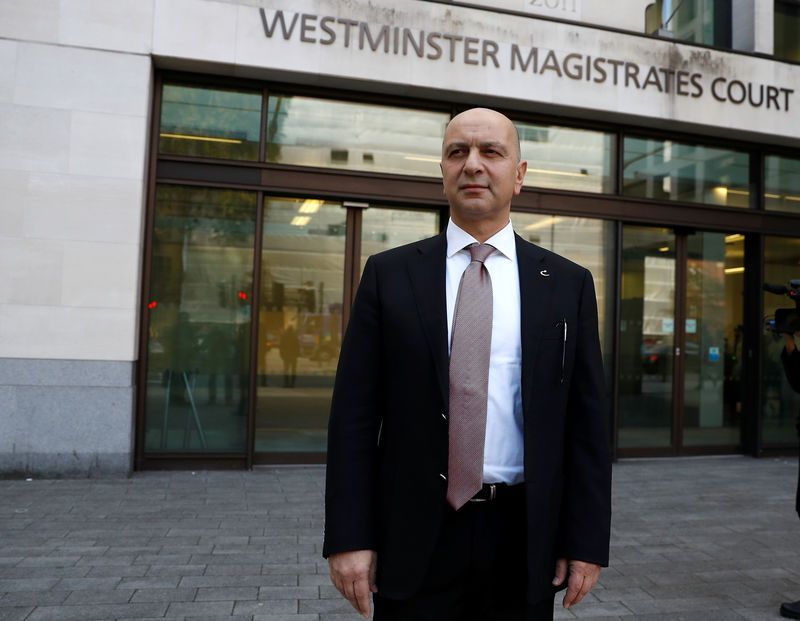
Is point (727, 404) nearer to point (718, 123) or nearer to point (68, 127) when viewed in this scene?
point (718, 123)

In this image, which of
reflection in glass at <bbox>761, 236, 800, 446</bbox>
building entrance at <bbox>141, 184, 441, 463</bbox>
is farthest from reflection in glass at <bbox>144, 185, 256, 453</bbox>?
reflection in glass at <bbox>761, 236, 800, 446</bbox>

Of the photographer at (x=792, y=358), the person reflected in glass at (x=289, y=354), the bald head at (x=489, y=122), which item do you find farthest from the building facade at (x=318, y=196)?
the bald head at (x=489, y=122)

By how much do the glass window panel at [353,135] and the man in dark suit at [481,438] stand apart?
6230 mm

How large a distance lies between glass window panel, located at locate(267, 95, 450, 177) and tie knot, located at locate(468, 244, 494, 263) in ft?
20.4

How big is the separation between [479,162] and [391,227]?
252 inches

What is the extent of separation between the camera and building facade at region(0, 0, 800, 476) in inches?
274

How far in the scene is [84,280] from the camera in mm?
7004

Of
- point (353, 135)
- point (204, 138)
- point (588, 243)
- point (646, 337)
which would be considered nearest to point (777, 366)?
point (646, 337)

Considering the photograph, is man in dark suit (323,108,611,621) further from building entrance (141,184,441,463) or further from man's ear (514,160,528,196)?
Answer: building entrance (141,184,441,463)

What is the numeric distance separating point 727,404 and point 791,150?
3.79 metres

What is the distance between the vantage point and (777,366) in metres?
9.59

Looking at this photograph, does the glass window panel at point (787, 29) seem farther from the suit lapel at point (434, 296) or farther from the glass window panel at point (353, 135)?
the suit lapel at point (434, 296)

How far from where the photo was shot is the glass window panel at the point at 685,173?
9031 mm

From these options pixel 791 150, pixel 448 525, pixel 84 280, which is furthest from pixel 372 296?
pixel 791 150
